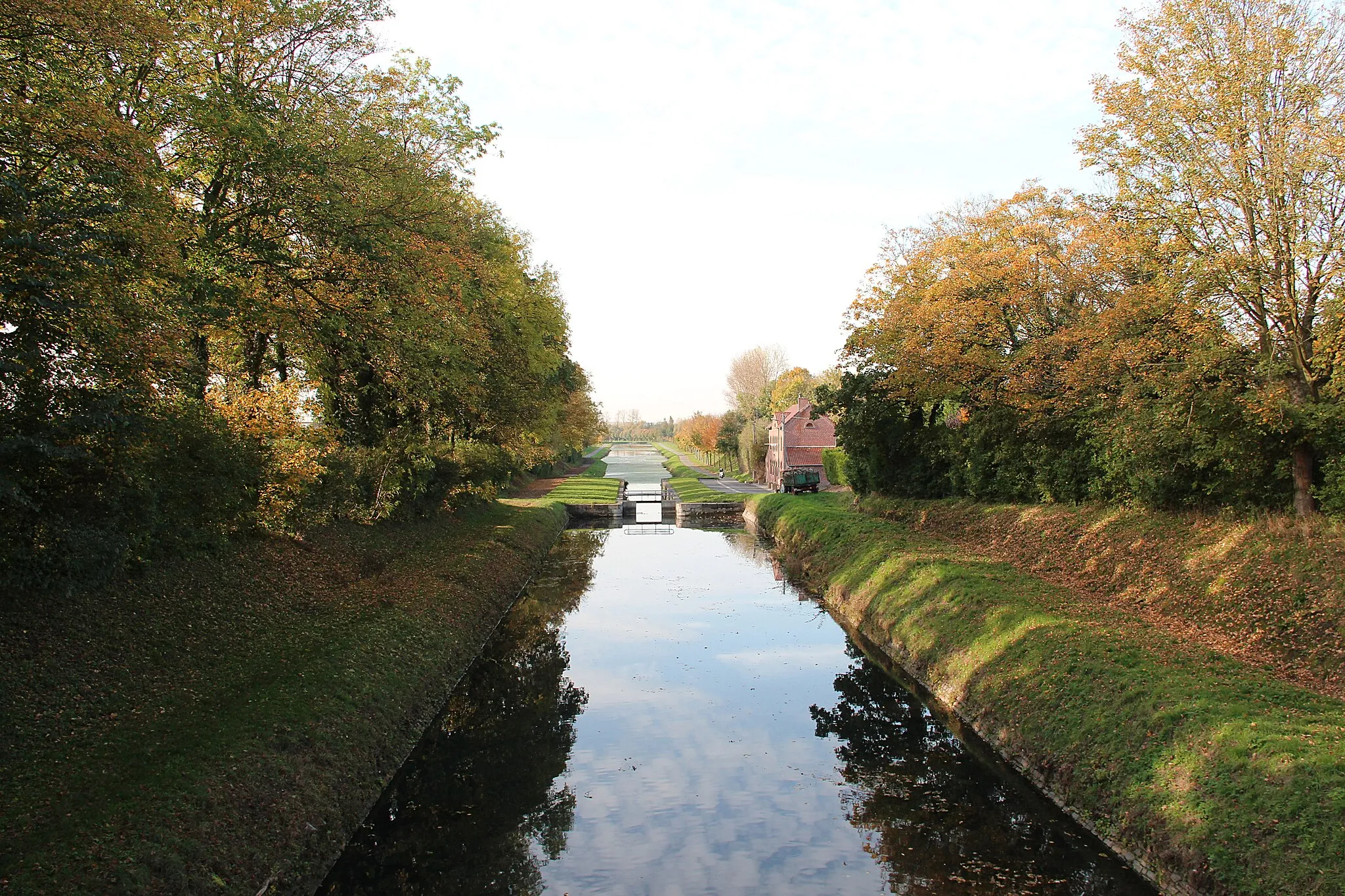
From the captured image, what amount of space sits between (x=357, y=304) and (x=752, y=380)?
88.4m

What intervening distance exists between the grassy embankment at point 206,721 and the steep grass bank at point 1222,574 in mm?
13007

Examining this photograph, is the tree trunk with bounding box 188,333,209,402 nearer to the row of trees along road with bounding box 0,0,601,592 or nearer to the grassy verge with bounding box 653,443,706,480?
the row of trees along road with bounding box 0,0,601,592

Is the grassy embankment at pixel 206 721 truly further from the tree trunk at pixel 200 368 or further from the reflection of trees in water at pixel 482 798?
the tree trunk at pixel 200 368

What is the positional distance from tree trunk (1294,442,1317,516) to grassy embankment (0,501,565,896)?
15.5m

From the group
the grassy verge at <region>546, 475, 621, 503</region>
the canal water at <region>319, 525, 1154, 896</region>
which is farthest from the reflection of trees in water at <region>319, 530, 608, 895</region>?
the grassy verge at <region>546, 475, 621, 503</region>

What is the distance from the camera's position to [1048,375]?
2183 centimetres

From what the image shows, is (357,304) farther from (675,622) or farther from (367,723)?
(675,622)

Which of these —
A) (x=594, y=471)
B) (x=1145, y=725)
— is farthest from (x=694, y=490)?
(x=1145, y=725)

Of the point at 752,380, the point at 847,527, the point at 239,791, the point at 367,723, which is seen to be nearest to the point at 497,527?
the point at 847,527

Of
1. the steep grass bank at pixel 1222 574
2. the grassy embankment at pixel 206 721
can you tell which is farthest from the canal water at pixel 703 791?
the steep grass bank at pixel 1222 574

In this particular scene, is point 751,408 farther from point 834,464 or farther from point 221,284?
point 221,284

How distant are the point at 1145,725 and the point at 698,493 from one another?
49015mm

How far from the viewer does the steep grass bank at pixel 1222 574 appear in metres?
11.3

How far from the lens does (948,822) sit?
34.7 feet
